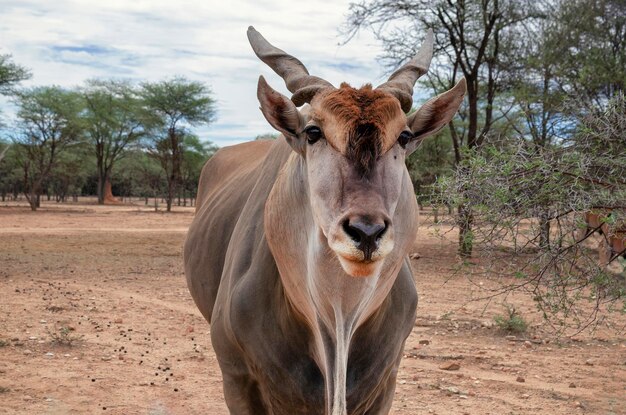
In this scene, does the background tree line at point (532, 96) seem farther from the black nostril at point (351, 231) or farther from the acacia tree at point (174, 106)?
the acacia tree at point (174, 106)

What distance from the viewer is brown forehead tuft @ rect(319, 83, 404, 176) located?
216 centimetres

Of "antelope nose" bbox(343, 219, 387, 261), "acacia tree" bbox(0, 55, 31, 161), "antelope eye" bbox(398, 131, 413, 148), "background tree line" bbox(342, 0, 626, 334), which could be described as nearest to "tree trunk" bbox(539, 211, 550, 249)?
"background tree line" bbox(342, 0, 626, 334)

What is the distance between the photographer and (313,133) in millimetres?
2344

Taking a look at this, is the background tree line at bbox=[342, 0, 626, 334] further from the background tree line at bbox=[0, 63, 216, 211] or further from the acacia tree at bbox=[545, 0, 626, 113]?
the background tree line at bbox=[0, 63, 216, 211]

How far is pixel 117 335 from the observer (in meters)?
7.22

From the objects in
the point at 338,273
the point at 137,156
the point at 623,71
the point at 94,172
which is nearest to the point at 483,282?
the point at 623,71

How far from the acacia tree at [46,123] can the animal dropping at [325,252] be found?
1313 inches

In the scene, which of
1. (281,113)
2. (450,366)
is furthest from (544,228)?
(281,113)

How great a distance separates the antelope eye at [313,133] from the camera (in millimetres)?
2334

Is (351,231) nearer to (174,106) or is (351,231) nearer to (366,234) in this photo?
(366,234)

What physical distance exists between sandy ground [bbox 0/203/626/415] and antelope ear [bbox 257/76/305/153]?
3.26 meters

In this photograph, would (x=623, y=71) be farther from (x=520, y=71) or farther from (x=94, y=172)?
(x=94, y=172)

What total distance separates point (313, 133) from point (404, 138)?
1.02 ft

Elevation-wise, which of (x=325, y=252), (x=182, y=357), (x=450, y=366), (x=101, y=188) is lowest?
(x=182, y=357)
